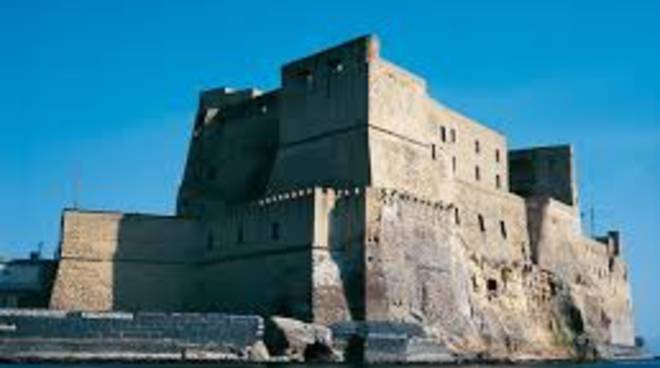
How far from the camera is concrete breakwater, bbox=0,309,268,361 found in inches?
1193

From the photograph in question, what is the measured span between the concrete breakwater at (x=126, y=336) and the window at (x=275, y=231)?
5.04 m

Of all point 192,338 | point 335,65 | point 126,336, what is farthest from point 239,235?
point 126,336

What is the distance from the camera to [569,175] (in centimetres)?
5588

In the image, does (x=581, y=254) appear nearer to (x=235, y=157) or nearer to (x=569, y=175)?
(x=569, y=175)

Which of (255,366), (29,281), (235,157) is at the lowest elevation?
(255,366)

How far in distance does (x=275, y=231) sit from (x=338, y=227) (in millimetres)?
2465

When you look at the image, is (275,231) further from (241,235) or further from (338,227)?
(338,227)

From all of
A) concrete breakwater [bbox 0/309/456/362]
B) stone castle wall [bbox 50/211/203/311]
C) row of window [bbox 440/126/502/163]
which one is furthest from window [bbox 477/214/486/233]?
stone castle wall [bbox 50/211/203/311]

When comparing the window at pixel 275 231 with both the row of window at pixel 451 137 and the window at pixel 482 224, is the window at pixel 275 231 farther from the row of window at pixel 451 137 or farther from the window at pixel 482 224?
the window at pixel 482 224

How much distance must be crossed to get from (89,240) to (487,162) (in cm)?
2009

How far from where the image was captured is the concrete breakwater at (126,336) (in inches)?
1193

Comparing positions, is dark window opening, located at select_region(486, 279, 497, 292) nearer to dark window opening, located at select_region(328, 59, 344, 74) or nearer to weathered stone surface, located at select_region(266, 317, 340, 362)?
dark window opening, located at select_region(328, 59, 344, 74)

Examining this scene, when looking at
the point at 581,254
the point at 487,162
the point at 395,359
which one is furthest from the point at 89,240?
the point at 581,254

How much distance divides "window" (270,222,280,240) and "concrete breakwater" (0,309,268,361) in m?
5.04
